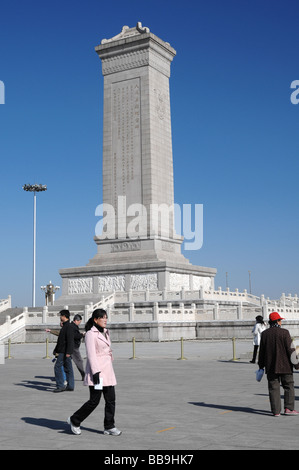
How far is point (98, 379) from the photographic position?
7.89 metres

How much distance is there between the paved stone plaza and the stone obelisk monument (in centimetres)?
2558

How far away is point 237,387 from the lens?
42.7ft

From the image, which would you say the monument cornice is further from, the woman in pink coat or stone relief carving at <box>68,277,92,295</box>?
the woman in pink coat

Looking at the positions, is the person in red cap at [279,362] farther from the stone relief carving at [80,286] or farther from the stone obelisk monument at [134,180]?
the stone relief carving at [80,286]

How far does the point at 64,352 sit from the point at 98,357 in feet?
16.3

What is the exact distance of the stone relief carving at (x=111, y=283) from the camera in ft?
144

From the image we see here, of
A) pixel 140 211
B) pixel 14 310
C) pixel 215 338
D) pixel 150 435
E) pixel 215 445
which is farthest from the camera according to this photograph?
pixel 140 211

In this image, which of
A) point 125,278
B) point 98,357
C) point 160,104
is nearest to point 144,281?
point 125,278

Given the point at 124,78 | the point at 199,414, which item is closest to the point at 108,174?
the point at 124,78

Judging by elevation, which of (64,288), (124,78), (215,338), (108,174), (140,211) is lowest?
(215,338)

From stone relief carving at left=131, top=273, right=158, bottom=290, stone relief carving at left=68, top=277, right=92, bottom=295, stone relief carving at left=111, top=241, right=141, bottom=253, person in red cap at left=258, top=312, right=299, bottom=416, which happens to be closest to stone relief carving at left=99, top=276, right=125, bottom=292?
stone relief carving at left=131, top=273, right=158, bottom=290

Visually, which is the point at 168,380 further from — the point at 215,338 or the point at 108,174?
the point at 108,174

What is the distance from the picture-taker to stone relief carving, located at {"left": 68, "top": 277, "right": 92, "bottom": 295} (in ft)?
149
